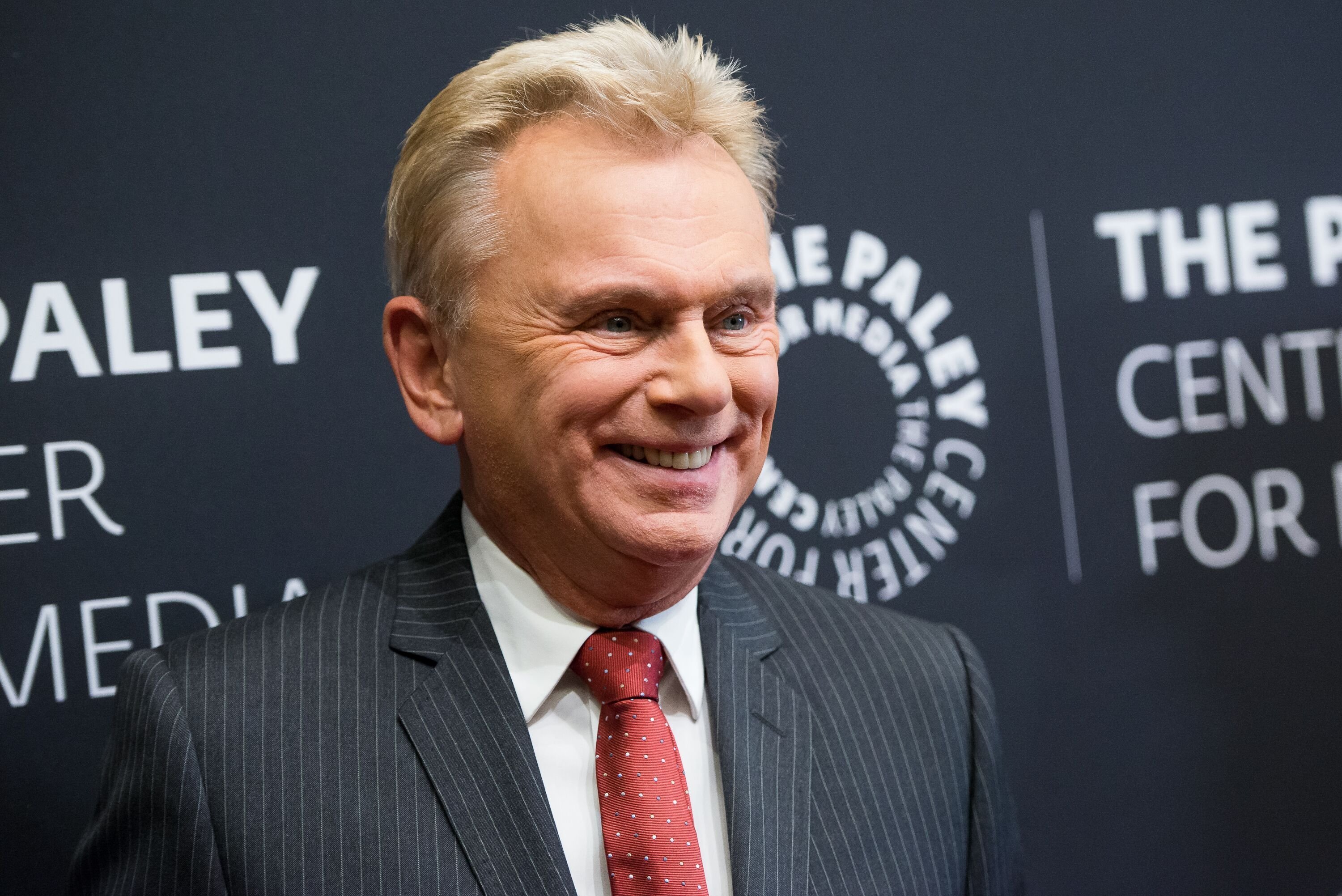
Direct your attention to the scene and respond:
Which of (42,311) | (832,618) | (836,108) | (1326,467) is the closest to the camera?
(832,618)

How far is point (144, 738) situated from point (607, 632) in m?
0.47

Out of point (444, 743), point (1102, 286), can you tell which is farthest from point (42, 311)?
point (1102, 286)

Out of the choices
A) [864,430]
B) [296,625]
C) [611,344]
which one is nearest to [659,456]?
[611,344]

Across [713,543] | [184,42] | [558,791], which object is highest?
[184,42]

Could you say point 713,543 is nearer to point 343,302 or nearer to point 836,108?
point 343,302

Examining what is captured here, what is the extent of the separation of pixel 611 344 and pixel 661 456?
12 centimetres

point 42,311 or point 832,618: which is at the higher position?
point 42,311

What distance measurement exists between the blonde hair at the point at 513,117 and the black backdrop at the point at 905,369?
0.53 meters

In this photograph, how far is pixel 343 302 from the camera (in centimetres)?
173

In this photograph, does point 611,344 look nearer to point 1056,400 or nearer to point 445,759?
point 445,759

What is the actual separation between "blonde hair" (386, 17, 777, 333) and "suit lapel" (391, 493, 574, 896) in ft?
0.95

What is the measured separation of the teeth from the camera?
1172 mm

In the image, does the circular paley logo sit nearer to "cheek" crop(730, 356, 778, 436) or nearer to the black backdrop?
the black backdrop

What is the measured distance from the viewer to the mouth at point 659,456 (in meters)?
1.17
